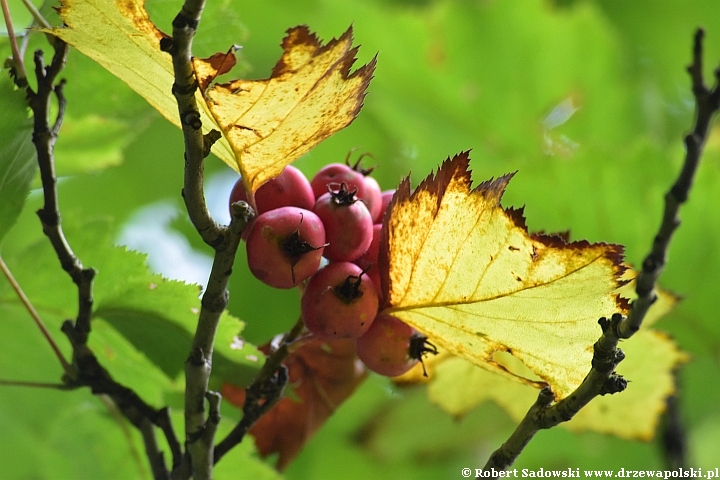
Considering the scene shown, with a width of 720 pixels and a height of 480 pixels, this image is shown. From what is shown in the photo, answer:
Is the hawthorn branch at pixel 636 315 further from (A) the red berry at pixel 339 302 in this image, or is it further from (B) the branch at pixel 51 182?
(B) the branch at pixel 51 182

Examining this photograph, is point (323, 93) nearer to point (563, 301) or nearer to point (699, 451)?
point (563, 301)

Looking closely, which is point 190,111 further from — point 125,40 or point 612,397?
point 612,397

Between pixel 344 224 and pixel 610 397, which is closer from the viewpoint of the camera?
pixel 344 224

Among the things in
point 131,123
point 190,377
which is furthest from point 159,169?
point 190,377

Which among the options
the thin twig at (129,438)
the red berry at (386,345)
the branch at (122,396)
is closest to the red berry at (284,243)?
the red berry at (386,345)

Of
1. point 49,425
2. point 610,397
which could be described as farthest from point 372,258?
point 49,425

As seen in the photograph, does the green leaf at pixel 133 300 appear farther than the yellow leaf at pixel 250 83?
Yes
